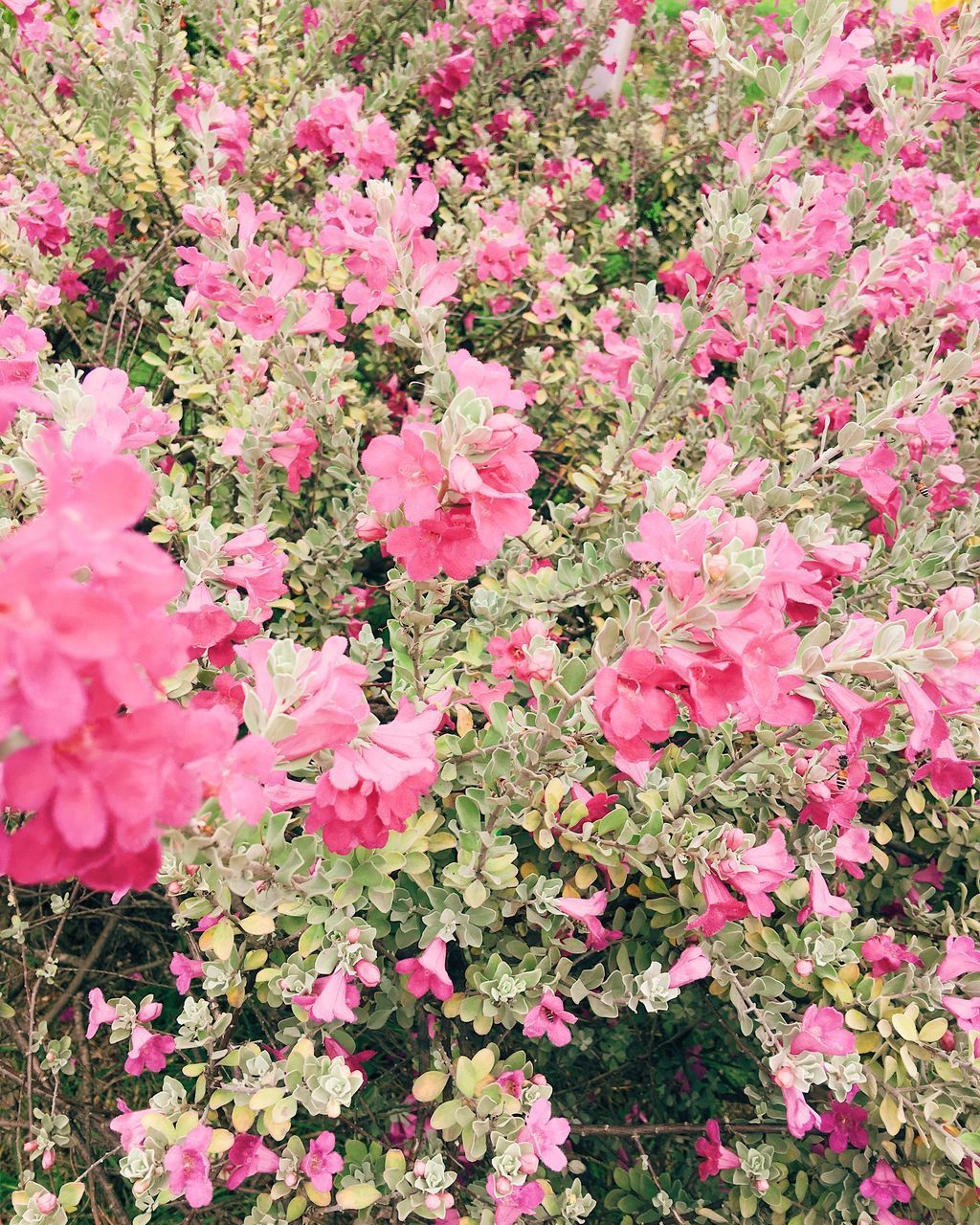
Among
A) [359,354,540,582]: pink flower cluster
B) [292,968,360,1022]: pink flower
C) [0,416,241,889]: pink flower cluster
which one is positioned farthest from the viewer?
[292,968,360,1022]: pink flower

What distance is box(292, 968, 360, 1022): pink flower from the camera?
118 cm

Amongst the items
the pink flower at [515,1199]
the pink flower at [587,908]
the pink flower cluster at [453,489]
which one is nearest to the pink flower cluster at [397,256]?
the pink flower cluster at [453,489]

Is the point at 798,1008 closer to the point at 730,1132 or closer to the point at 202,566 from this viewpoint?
the point at 730,1132

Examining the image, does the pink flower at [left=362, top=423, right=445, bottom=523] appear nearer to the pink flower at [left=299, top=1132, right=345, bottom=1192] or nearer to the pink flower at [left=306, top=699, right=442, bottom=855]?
the pink flower at [left=306, top=699, right=442, bottom=855]

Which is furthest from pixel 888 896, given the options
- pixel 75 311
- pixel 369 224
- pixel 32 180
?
pixel 32 180

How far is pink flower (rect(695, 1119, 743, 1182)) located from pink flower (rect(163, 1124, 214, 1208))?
914 mm

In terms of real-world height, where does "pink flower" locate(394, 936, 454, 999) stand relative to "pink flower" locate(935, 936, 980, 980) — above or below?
above

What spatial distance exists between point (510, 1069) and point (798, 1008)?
1.87ft

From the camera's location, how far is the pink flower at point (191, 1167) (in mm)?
1202

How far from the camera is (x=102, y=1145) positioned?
177cm

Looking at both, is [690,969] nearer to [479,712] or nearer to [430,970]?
[430,970]

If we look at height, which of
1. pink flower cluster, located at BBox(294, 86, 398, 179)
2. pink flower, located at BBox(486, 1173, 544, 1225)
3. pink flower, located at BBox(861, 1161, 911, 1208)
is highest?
pink flower cluster, located at BBox(294, 86, 398, 179)

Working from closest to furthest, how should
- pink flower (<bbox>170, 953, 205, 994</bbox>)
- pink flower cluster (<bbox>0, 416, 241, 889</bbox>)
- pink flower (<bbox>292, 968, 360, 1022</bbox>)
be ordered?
pink flower cluster (<bbox>0, 416, 241, 889</bbox>), pink flower (<bbox>292, 968, 360, 1022</bbox>), pink flower (<bbox>170, 953, 205, 994</bbox>)

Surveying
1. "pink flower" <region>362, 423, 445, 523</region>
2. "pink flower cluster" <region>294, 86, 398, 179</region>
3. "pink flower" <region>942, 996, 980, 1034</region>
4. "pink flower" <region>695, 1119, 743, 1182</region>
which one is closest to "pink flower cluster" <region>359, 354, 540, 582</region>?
"pink flower" <region>362, 423, 445, 523</region>
